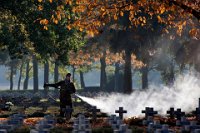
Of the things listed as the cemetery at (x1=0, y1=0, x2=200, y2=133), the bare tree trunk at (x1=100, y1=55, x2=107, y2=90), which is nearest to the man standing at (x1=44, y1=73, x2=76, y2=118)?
the cemetery at (x1=0, y1=0, x2=200, y2=133)

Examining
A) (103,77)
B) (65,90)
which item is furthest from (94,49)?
(65,90)

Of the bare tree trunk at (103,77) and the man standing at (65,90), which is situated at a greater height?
the bare tree trunk at (103,77)

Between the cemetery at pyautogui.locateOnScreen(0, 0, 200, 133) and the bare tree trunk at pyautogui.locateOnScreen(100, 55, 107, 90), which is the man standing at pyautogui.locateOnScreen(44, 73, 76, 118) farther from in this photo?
the bare tree trunk at pyautogui.locateOnScreen(100, 55, 107, 90)

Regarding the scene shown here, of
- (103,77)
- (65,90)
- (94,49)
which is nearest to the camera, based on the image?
(65,90)

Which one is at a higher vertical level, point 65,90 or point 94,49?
point 94,49

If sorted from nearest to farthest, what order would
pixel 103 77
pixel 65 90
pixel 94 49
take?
pixel 65 90, pixel 94 49, pixel 103 77

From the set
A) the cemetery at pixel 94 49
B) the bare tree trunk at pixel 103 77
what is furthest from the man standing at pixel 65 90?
the bare tree trunk at pixel 103 77

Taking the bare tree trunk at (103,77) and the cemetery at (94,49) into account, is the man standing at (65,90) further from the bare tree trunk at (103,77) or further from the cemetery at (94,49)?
the bare tree trunk at (103,77)

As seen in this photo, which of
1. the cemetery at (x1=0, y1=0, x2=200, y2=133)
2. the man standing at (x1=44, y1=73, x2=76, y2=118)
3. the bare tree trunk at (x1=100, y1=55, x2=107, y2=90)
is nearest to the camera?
the cemetery at (x1=0, y1=0, x2=200, y2=133)

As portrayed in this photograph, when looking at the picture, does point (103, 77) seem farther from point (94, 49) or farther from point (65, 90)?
point (65, 90)

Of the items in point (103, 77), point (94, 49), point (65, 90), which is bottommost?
point (65, 90)

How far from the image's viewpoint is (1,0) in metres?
30.5

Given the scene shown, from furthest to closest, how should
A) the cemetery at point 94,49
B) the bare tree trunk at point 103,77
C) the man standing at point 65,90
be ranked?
the bare tree trunk at point 103,77 → the man standing at point 65,90 → the cemetery at point 94,49

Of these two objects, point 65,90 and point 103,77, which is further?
point 103,77
